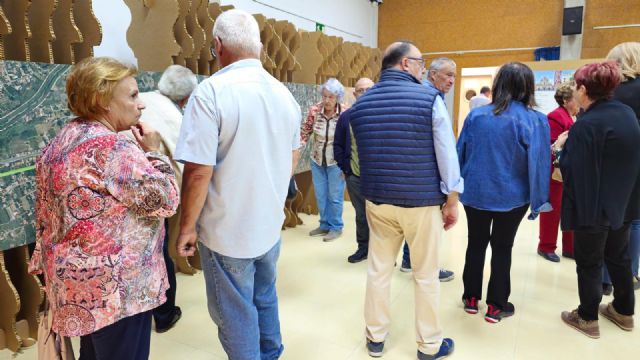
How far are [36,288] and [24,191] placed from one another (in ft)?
2.04

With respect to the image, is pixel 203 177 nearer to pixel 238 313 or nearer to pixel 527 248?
pixel 238 313

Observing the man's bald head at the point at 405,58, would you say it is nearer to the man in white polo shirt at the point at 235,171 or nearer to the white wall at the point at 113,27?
the man in white polo shirt at the point at 235,171

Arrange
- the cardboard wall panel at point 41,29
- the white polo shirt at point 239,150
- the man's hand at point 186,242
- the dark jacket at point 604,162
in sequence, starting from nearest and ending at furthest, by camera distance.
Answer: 1. the white polo shirt at point 239,150
2. the man's hand at point 186,242
3. the dark jacket at point 604,162
4. the cardboard wall panel at point 41,29

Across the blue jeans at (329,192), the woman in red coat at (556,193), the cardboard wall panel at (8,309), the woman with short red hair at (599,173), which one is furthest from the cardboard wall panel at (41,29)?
the woman in red coat at (556,193)

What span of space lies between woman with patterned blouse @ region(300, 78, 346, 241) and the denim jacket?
5.81ft

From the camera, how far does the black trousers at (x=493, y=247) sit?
2.38 meters

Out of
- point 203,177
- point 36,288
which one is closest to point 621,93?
point 203,177

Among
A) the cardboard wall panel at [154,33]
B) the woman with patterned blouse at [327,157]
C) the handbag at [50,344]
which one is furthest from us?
the woman with patterned blouse at [327,157]

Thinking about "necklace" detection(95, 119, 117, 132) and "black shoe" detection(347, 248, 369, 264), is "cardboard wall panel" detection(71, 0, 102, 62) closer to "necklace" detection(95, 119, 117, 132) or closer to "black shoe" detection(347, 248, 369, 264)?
"necklace" detection(95, 119, 117, 132)

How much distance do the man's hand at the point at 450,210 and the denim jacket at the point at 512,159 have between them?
0.44m

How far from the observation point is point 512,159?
7.47ft

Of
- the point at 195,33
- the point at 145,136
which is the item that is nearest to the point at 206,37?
the point at 195,33

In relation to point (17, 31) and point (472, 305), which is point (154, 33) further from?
point (472, 305)

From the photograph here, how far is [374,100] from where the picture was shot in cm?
194
